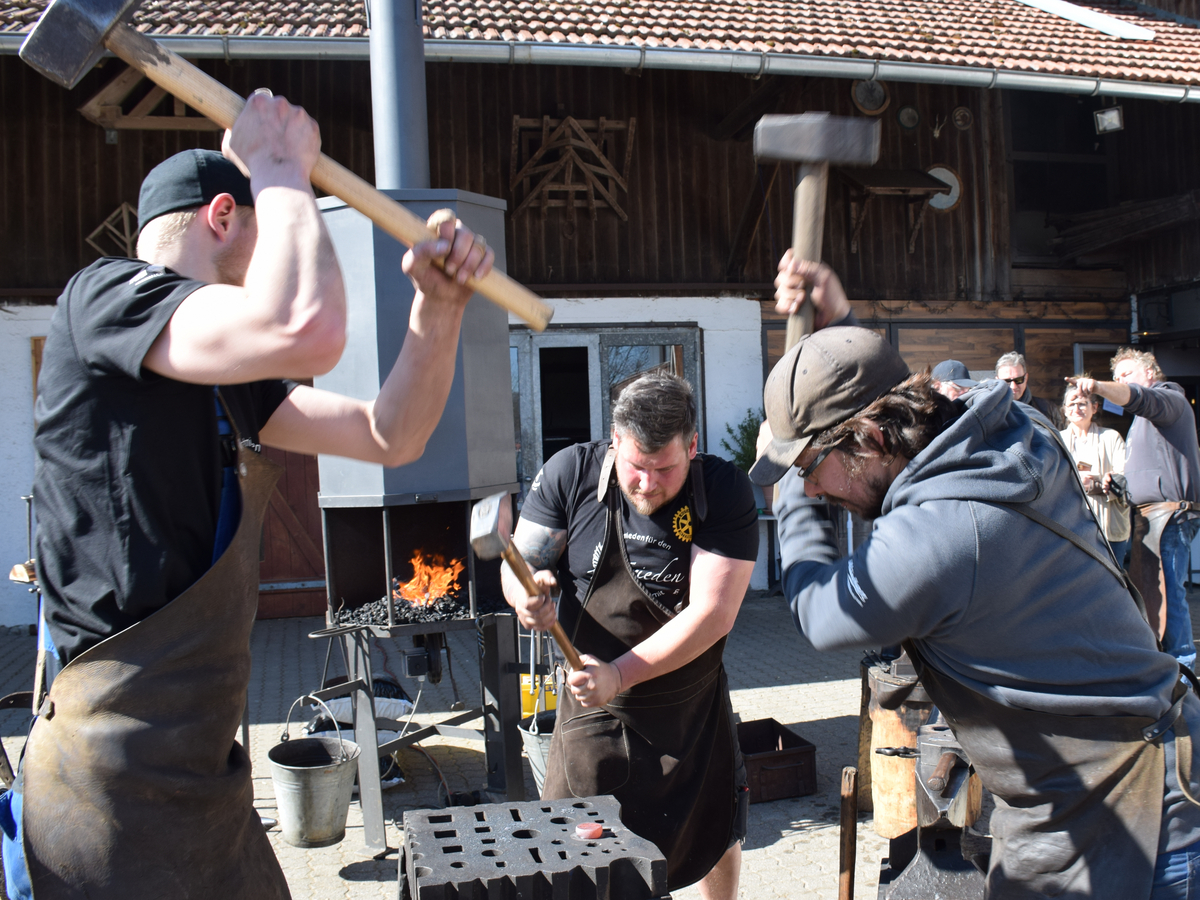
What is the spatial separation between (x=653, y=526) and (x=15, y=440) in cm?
753

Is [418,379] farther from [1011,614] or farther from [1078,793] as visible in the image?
[1078,793]

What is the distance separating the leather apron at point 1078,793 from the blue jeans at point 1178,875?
0.04 meters

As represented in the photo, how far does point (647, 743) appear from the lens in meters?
2.75

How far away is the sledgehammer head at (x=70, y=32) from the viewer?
5.76 feet

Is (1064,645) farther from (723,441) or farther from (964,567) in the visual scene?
(723,441)

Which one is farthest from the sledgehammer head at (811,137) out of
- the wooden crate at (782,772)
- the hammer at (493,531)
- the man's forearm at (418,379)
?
the wooden crate at (782,772)

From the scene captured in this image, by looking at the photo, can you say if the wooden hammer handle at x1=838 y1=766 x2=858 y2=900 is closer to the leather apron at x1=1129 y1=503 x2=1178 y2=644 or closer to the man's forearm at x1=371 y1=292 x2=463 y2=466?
the man's forearm at x1=371 y1=292 x2=463 y2=466

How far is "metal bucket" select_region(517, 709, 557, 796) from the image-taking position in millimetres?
4051

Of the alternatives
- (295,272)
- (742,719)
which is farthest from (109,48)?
(742,719)

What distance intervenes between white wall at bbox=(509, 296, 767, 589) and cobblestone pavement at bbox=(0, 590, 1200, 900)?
1.93m

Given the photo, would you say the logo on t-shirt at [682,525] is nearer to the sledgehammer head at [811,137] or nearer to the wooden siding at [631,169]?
the sledgehammer head at [811,137]

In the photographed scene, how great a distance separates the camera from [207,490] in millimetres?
1644

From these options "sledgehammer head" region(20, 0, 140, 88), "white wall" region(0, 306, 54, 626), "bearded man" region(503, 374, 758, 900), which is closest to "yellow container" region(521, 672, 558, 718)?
"bearded man" region(503, 374, 758, 900)

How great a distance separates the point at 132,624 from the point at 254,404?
1.74 feet
